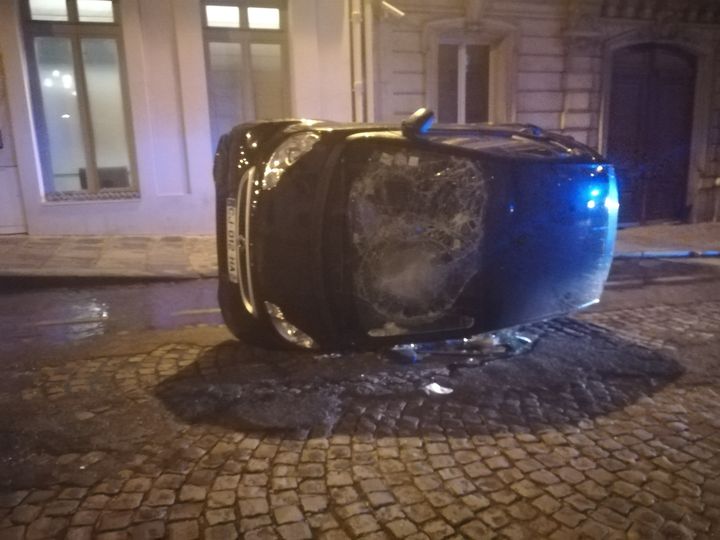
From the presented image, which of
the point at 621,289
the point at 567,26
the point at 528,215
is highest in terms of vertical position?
the point at 567,26

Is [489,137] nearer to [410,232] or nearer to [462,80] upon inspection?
[410,232]

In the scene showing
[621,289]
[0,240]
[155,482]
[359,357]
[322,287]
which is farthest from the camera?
[0,240]

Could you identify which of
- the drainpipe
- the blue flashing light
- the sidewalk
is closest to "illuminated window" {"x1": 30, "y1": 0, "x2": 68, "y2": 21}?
the sidewalk

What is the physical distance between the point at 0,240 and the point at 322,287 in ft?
22.9

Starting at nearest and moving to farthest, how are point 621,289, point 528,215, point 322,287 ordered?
point 322,287
point 528,215
point 621,289

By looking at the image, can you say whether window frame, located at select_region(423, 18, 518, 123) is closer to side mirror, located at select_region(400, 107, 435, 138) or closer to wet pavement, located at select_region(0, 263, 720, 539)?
wet pavement, located at select_region(0, 263, 720, 539)

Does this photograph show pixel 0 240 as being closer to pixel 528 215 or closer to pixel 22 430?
pixel 22 430

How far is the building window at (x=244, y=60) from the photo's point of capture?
9609 mm

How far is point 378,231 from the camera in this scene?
3.91m

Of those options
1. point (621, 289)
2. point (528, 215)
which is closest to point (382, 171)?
point (528, 215)

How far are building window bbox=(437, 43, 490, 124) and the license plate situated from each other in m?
7.17

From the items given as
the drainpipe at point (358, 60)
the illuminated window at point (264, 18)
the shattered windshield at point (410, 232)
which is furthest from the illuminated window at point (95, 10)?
the shattered windshield at point (410, 232)

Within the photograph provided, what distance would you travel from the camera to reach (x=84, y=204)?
9117 millimetres

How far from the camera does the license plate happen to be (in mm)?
4113
